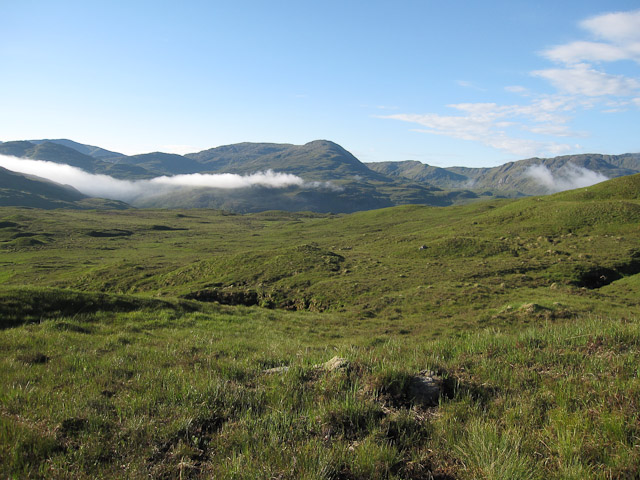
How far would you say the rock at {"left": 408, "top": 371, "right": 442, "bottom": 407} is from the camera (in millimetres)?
5887

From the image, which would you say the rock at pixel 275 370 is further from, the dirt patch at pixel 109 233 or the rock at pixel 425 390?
the dirt patch at pixel 109 233

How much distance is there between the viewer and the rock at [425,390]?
5.89m

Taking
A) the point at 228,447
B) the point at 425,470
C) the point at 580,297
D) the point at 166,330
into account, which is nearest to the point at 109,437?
the point at 228,447

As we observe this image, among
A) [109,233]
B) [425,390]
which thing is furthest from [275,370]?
[109,233]

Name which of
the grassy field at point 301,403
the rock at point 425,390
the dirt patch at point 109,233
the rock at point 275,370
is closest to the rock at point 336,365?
the grassy field at point 301,403

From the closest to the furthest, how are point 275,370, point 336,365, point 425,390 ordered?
point 425,390
point 336,365
point 275,370

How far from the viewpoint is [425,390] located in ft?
20.0

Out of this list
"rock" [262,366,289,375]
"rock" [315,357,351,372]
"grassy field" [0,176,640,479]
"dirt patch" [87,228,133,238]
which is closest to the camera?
"grassy field" [0,176,640,479]

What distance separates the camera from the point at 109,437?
4.67m

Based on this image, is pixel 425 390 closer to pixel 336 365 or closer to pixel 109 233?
pixel 336 365

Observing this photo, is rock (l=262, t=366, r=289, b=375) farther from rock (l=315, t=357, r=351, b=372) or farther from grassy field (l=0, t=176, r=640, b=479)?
rock (l=315, t=357, r=351, b=372)

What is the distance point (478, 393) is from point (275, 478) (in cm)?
393

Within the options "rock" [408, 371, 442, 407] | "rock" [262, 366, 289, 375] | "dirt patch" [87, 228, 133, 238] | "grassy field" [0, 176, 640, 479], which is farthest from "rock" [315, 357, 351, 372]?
"dirt patch" [87, 228, 133, 238]

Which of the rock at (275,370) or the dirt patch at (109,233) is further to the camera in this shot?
the dirt patch at (109,233)
